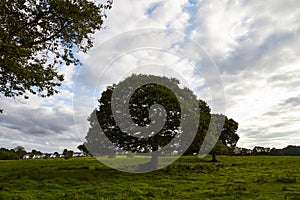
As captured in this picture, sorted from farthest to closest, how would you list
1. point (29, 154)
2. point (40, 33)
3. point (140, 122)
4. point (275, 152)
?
1. point (275, 152)
2. point (29, 154)
3. point (140, 122)
4. point (40, 33)

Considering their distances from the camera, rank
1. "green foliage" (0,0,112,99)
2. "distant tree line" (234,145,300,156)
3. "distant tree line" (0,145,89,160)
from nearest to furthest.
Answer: "green foliage" (0,0,112,99), "distant tree line" (0,145,89,160), "distant tree line" (234,145,300,156)

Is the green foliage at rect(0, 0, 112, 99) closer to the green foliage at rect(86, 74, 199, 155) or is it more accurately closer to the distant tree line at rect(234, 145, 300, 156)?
the green foliage at rect(86, 74, 199, 155)

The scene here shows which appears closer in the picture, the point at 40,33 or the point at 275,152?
the point at 40,33

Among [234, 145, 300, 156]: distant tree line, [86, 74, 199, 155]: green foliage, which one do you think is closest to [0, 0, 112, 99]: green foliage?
[86, 74, 199, 155]: green foliage

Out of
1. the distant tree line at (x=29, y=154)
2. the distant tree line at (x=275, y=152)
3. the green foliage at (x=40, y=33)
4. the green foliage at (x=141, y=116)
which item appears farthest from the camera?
the distant tree line at (x=275, y=152)

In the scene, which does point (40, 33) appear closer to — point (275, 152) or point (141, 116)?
point (141, 116)

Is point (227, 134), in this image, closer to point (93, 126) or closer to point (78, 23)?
point (93, 126)

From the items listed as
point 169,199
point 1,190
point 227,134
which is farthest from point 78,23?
point 227,134

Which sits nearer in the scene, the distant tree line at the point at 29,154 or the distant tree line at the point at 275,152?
the distant tree line at the point at 29,154

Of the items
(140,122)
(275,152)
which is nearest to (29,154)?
(140,122)

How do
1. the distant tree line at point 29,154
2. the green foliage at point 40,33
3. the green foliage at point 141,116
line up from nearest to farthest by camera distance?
the green foliage at point 40,33 < the green foliage at point 141,116 < the distant tree line at point 29,154

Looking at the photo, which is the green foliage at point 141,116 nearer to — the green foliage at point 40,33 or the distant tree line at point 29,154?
the distant tree line at point 29,154

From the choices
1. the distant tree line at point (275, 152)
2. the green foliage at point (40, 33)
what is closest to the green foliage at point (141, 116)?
the green foliage at point (40, 33)

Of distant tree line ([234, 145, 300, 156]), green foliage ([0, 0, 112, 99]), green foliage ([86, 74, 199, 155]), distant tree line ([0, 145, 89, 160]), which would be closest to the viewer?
green foliage ([0, 0, 112, 99])
